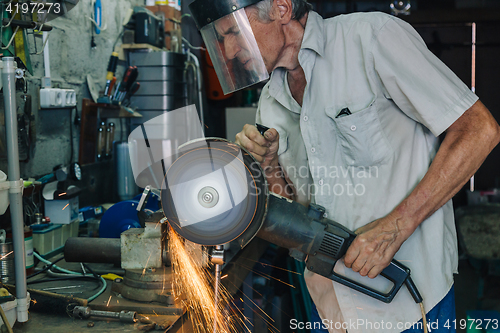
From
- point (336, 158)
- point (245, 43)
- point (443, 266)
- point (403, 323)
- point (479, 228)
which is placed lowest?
point (479, 228)

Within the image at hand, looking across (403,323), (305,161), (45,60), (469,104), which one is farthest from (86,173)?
(469,104)

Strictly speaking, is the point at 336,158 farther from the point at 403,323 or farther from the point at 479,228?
the point at 479,228

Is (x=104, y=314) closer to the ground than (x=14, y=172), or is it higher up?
closer to the ground

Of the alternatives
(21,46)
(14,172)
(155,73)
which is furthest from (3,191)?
(155,73)

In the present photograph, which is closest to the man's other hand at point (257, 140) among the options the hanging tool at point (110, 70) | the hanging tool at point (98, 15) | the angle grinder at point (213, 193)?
the angle grinder at point (213, 193)

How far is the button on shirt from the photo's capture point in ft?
4.09

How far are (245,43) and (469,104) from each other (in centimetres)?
67

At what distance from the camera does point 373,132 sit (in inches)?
50.6

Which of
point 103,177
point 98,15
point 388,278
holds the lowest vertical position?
point 388,278

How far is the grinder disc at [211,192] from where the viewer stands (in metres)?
1.04

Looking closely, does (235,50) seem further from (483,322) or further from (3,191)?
Result: (483,322)

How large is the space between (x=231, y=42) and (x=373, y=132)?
523 millimetres

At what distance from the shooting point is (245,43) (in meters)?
1.37

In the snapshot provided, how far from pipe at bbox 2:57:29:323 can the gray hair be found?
70cm
